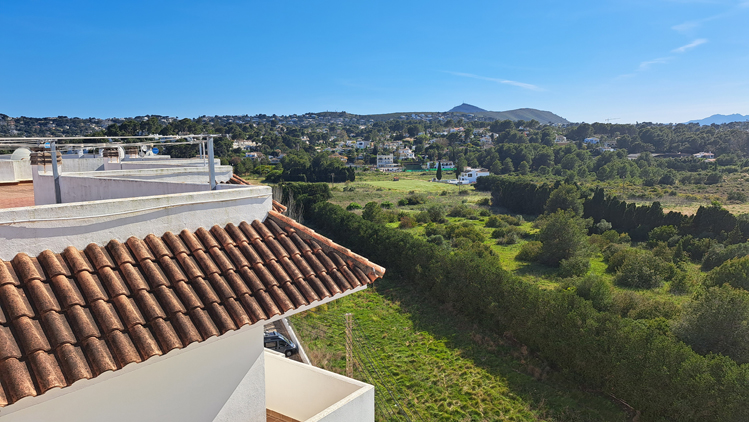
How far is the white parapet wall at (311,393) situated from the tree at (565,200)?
44.1 meters

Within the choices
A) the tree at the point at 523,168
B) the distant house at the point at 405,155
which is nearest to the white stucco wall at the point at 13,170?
the tree at the point at 523,168

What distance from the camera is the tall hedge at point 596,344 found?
13195 mm

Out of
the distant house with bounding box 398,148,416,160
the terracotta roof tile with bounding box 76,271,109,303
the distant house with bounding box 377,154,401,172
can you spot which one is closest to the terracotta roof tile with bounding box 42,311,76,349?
the terracotta roof tile with bounding box 76,271,109,303

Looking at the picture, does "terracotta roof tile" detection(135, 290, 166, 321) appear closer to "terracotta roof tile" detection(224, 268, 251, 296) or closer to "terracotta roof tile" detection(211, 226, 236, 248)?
"terracotta roof tile" detection(224, 268, 251, 296)

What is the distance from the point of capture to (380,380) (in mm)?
16844

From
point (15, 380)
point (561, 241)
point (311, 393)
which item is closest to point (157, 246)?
point (15, 380)

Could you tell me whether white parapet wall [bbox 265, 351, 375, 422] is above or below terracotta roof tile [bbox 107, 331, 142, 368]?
below

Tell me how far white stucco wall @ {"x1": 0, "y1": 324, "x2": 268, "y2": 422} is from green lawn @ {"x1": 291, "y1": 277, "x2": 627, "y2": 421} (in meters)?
12.5

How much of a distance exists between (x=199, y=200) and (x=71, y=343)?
1576 millimetres

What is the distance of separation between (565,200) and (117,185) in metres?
46.0

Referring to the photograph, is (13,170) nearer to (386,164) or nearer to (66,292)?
(66,292)

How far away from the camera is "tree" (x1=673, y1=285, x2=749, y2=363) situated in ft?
52.3

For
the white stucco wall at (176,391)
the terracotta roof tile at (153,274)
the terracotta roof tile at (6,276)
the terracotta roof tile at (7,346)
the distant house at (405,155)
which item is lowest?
the distant house at (405,155)

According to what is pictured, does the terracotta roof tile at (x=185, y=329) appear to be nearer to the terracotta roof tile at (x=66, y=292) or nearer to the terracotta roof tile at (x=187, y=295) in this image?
the terracotta roof tile at (x=187, y=295)
